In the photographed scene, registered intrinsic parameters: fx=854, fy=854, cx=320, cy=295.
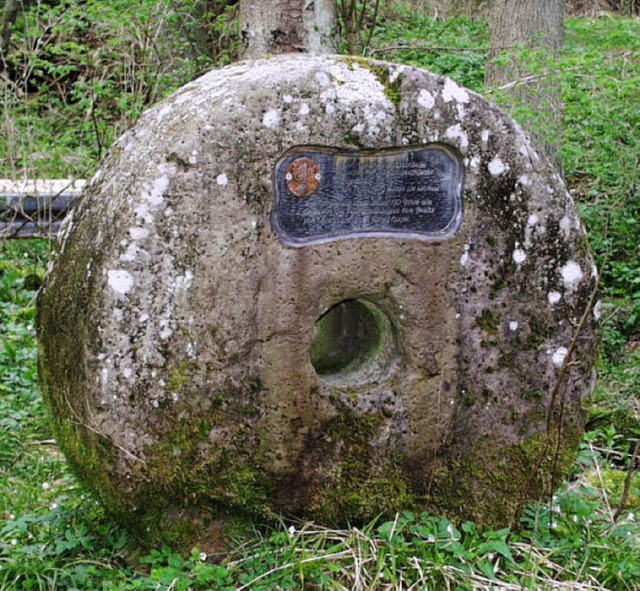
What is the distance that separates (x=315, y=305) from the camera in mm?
2910

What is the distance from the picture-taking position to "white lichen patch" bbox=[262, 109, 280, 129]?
2.78m

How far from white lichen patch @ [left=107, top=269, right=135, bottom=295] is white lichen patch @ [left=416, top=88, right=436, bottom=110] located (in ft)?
3.73

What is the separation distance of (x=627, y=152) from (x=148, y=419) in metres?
4.60

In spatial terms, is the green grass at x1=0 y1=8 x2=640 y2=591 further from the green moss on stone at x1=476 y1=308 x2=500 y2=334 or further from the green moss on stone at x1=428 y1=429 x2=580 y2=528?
the green moss on stone at x1=476 y1=308 x2=500 y2=334

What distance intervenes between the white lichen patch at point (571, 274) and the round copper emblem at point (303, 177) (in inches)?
39.0

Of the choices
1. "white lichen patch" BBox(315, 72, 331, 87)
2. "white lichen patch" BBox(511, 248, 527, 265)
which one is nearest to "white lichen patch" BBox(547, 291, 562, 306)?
"white lichen patch" BBox(511, 248, 527, 265)

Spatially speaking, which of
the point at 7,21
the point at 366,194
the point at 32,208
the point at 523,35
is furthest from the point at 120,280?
the point at 7,21

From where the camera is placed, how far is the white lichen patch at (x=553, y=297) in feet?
10.4

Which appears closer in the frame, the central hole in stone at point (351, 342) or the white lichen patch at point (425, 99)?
the white lichen patch at point (425, 99)

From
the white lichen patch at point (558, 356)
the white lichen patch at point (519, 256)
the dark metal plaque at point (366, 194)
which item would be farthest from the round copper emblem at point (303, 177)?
the white lichen patch at point (558, 356)

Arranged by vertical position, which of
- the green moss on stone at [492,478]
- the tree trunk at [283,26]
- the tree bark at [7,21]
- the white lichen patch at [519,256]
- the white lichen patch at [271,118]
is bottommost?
Result: the green moss on stone at [492,478]

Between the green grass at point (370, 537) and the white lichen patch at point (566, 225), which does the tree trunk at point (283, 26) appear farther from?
the white lichen patch at point (566, 225)

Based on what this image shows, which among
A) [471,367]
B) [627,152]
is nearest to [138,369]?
[471,367]

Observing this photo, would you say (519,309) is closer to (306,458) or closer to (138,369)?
(306,458)
